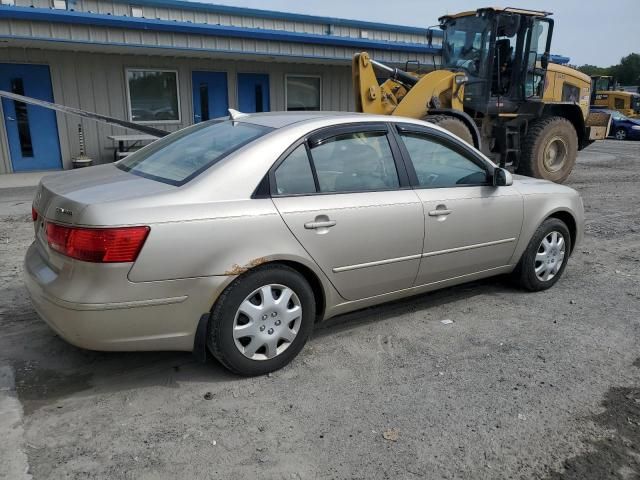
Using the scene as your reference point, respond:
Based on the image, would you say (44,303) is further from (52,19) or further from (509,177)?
(52,19)

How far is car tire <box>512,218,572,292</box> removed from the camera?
4.72 m

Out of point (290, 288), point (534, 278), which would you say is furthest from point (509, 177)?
point (290, 288)

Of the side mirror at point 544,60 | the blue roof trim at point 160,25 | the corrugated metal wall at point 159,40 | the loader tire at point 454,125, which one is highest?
the blue roof trim at point 160,25

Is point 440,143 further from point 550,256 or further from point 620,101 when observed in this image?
point 620,101

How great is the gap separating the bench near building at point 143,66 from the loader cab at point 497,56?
2.43 meters

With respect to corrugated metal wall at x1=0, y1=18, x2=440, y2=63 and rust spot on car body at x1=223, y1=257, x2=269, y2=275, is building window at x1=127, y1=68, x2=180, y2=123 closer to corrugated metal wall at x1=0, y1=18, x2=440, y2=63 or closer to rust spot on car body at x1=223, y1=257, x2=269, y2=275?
corrugated metal wall at x1=0, y1=18, x2=440, y2=63

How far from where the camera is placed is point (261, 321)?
10.6 feet

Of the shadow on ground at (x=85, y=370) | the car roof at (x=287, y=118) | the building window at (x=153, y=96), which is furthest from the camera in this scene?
the building window at (x=153, y=96)

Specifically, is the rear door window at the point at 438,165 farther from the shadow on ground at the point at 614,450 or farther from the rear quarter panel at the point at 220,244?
the shadow on ground at the point at 614,450

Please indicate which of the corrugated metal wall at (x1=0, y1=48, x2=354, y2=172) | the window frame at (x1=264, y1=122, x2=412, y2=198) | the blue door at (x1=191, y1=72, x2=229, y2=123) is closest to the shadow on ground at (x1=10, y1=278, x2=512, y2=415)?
the window frame at (x1=264, y1=122, x2=412, y2=198)

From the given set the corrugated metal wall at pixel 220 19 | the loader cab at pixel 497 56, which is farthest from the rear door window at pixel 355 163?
the corrugated metal wall at pixel 220 19

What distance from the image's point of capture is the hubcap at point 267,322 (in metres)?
3.20

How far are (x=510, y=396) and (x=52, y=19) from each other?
9907 mm

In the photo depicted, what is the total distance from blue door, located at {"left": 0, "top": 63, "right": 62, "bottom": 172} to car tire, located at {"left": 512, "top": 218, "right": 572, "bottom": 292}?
1049cm
